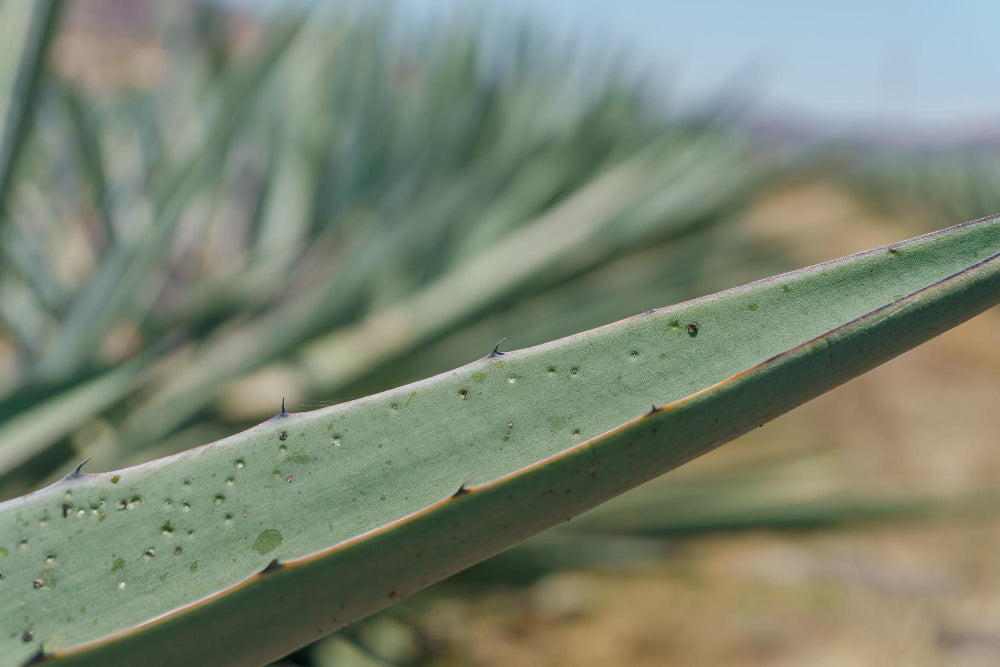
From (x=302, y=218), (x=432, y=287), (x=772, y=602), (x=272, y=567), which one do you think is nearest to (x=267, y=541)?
(x=272, y=567)

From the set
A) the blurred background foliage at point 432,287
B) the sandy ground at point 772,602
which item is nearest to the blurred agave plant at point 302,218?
the blurred background foliage at point 432,287

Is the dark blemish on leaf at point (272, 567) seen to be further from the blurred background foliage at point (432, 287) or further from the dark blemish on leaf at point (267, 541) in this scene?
the blurred background foliage at point (432, 287)

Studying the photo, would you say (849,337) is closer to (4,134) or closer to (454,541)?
(454,541)

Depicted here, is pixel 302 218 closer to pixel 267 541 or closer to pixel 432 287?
pixel 432 287

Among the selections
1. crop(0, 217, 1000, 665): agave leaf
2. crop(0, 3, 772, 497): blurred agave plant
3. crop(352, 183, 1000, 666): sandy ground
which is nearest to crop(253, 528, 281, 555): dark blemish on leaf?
crop(0, 217, 1000, 665): agave leaf

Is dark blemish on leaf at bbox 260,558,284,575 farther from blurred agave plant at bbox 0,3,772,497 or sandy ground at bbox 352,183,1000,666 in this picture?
sandy ground at bbox 352,183,1000,666

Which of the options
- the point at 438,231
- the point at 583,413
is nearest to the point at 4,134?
the point at 583,413
